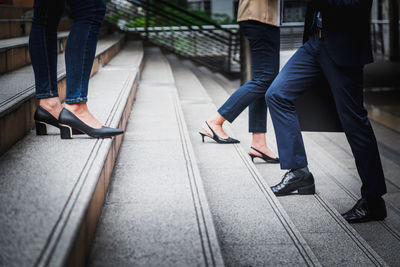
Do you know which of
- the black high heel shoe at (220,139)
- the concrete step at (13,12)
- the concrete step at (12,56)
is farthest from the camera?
the concrete step at (13,12)

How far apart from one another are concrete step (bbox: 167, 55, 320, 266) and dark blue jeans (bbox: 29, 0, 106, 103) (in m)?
0.89

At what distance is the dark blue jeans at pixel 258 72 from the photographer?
2.75 metres

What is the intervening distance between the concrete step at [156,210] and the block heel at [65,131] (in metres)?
0.29

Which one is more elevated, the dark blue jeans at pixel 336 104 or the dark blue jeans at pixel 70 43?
the dark blue jeans at pixel 70 43

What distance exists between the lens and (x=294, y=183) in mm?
2477

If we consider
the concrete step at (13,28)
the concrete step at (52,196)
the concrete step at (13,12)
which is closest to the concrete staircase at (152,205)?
the concrete step at (52,196)

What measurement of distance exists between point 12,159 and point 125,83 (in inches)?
80.1

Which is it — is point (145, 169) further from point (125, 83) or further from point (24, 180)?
point (125, 83)

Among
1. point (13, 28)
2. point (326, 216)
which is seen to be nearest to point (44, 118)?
point (326, 216)

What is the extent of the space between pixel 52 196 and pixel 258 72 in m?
1.82

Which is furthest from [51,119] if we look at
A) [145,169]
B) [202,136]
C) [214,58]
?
[214,58]

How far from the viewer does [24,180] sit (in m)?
1.51

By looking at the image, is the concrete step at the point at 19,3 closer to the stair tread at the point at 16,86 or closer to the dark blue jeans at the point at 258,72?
the stair tread at the point at 16,86

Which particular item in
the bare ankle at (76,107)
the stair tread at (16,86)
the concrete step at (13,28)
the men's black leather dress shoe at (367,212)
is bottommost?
→ the men's black leather dress shoe at (367,212)
